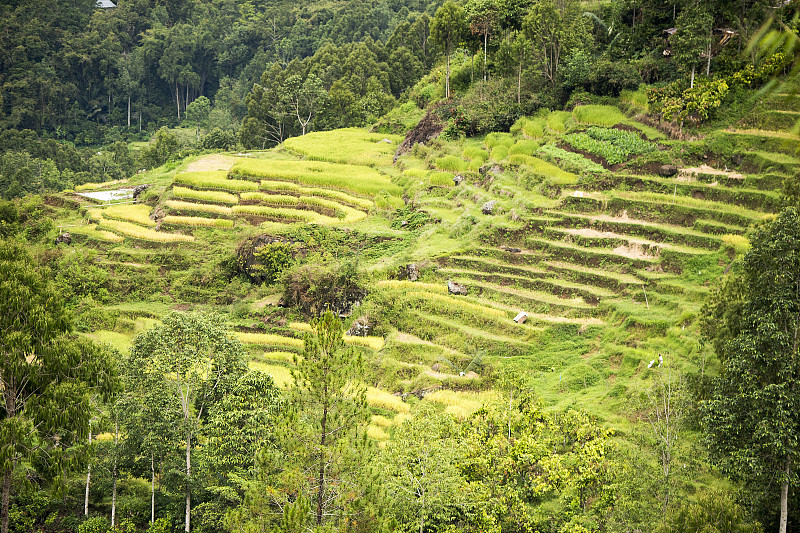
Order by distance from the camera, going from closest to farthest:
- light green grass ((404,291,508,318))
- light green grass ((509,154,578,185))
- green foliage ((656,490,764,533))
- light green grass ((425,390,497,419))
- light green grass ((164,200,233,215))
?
green foliage ((656,490,764,533)) → light green grass ((425,390,497,419)) → light green grass ((404,291,508,318)) → light green grass ((509,154,578,185)) → light green grass ((164,200,233,215))

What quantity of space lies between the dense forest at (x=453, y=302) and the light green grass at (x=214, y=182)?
174 mm

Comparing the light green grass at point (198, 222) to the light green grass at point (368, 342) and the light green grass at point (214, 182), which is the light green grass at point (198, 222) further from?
the light green grass at point (368, 342)

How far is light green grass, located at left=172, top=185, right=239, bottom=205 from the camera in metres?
36.2

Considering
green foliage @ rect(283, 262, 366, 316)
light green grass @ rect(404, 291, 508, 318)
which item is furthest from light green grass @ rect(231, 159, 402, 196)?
light green grass @ rect(404, 291, 508, 318)

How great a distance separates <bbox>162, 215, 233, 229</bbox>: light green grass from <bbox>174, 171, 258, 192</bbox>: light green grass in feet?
11.3

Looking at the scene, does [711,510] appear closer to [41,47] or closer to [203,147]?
[203,147]

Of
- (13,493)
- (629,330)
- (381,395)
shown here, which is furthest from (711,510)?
(13,493)

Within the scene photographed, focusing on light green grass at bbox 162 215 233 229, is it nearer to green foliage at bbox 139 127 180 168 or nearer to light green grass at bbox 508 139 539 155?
light green grass at bbox 508 139 539 155

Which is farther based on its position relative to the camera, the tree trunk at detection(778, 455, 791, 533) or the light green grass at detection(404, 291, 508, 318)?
the light green grass at detection(404, 291, 508, 318)

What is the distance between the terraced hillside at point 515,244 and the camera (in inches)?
816

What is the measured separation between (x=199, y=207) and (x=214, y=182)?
→ 9.77ft

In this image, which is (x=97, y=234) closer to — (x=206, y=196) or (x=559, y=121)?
(x=206, y=196)

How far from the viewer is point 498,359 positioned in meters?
21.4

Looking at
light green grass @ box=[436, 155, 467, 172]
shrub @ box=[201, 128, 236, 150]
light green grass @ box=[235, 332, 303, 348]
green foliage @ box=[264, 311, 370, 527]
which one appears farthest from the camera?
shrub @ box=[201, 128, 236, 150]
